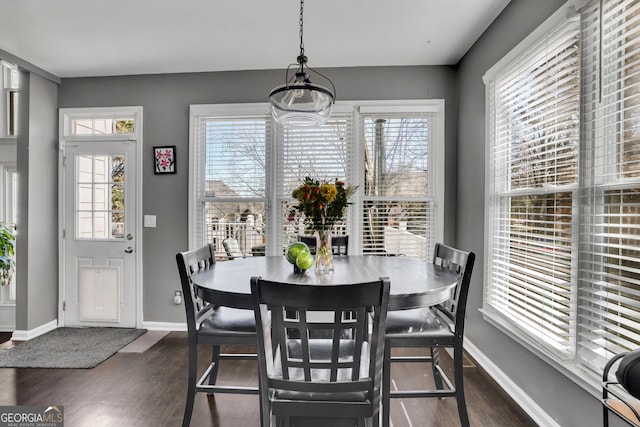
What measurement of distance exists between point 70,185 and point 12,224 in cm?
67

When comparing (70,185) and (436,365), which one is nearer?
(436,365)

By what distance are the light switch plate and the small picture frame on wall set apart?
1.57 feet

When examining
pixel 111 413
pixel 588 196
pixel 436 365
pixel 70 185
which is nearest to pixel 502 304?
pixel 436 365

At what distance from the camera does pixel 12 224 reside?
11.6 feet

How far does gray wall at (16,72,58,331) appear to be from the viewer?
331 cm

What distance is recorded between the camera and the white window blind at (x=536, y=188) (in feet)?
5.86

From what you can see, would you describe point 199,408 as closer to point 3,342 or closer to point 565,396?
point 565,396

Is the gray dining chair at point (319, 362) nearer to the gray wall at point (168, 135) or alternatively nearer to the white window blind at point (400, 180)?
the white window blind at point (400, 180)

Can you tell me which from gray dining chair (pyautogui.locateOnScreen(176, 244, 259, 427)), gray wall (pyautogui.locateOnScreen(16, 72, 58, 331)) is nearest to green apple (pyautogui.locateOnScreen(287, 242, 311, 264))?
gray dining chair (pyautogui.locateOnScreen(176, 244, 259, 427))

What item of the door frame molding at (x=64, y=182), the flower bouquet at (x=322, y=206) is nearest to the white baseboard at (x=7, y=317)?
the door frame molding at (x=64, y=182)

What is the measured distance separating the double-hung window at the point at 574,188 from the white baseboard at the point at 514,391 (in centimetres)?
37

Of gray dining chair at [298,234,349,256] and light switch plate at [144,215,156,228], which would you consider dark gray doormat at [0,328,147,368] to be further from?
gray dining chair at [298,234,349,256]

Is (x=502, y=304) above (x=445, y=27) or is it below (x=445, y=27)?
below

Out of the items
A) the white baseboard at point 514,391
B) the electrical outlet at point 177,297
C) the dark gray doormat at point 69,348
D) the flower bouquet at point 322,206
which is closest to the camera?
the flower bouquet at point 322,206
